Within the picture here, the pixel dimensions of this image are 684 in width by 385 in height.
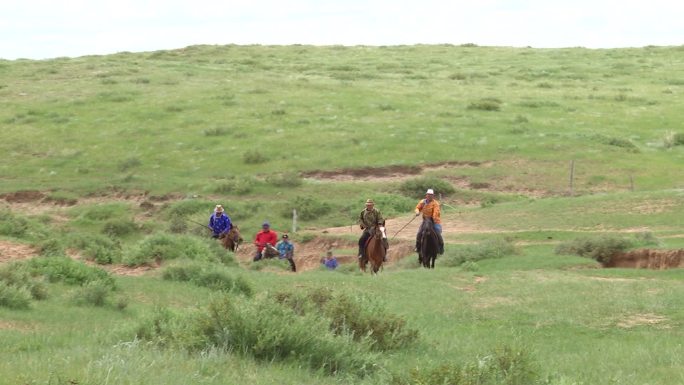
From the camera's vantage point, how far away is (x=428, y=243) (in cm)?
2091

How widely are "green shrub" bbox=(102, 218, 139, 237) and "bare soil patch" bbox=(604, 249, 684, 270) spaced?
50.3 feet

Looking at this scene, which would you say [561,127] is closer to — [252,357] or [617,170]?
[617,170]

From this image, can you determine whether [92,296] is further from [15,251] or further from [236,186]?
[236,186]

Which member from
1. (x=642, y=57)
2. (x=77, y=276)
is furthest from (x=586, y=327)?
(x=642, y=57)

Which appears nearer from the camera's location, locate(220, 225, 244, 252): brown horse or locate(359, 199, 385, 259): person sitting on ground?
locate(359, 199, 385, 259): person sitting on ground

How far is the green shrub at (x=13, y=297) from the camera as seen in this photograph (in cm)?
1160

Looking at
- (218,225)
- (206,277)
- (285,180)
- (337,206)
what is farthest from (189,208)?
(206,277)

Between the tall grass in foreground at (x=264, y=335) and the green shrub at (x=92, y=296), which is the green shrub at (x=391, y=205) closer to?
the green shrub at (x=92, y=296)

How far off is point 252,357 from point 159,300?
6.56 m

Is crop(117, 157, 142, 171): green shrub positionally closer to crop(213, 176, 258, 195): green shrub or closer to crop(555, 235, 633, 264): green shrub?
crop(213, 176, 258, 195): green shrub

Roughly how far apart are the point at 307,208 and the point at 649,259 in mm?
12874

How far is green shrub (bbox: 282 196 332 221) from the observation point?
1203 inches

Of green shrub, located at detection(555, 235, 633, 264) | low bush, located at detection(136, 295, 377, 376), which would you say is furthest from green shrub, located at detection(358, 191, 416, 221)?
low bush, located at detection(136, 295, 377, 376)

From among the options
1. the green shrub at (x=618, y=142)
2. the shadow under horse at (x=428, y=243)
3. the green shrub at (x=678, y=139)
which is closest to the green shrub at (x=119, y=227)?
the shadow under horse at (x=428, y=243)
